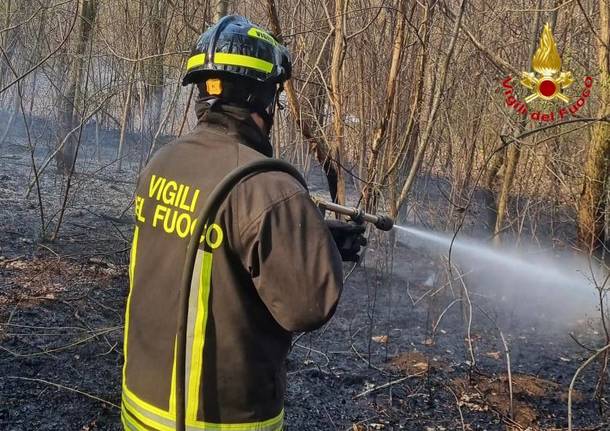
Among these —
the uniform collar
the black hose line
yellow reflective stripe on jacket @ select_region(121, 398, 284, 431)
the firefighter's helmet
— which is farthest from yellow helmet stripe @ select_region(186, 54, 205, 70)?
yellow reflective stripe on jacket @ select_region(121, 398, 284, 431)

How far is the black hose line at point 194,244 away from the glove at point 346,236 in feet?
1.28

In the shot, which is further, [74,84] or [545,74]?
[74,84]

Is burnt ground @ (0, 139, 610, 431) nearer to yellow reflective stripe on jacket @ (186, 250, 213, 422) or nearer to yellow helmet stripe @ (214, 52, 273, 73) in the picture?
yellow reflective stripe on jacket @ (186, 250, 213, 422)

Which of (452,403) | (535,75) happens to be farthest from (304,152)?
(452,403)

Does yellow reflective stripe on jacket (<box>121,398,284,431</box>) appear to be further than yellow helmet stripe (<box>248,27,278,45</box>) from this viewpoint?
No

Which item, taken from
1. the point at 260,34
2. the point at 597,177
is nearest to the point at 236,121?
the point at 260,34

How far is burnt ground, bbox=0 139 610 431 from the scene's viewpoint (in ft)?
12.9

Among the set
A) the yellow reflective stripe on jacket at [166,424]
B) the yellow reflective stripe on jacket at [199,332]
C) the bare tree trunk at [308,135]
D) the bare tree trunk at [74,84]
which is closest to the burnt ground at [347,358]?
the bare tree trunk at [308,135]

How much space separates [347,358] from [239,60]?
11.5ft

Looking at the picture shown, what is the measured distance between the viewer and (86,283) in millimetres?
5809

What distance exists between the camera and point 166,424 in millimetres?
1792

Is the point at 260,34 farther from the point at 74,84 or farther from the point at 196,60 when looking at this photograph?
the point at 74,84

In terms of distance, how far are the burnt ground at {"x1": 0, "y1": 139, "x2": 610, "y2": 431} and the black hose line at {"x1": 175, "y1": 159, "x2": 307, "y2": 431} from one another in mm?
2218

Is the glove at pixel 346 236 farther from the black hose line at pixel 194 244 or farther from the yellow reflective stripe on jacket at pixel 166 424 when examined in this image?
the yellow reflective stripe on jacket at pixel 166 424
